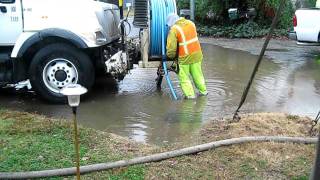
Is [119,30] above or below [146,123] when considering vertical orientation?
above

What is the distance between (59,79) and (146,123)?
1938 mm

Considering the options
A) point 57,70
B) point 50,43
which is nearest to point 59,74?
point 57,70

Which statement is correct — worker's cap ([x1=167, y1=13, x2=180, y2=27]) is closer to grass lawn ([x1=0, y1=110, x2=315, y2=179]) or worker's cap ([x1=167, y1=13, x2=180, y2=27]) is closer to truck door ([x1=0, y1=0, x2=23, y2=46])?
truck door ([x1=0, y1=0, x2=23, y2=46])

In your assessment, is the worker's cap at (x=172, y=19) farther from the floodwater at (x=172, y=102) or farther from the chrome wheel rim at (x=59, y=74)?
the chrome wheel rim at (x=59, y=74)

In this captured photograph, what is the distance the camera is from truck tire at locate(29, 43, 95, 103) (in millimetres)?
8312

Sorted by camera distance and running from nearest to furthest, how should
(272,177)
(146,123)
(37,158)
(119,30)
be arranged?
(272,177) → (37,158) → (146,123) → (119,30)

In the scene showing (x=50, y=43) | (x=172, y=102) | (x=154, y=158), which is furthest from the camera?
(x=172, y=102)

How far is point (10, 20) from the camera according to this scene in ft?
27.5

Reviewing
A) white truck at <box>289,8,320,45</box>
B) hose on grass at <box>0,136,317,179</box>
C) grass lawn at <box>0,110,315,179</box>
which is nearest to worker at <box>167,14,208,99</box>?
grass lawn at <box>0,110,315,179</box>

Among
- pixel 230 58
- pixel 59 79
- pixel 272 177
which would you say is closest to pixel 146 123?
pixel 59 79

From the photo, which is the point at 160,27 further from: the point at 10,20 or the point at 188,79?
the point at 10,20

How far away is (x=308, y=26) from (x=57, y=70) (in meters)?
7.90

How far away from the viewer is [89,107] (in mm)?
8359

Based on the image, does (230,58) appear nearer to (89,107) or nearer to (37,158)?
(89,107)
